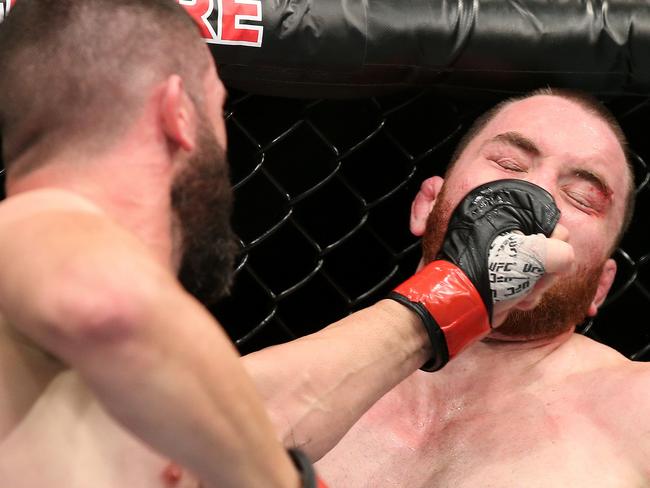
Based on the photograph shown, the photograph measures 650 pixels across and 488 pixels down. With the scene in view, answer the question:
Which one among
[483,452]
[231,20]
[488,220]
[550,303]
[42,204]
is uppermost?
[42,204]

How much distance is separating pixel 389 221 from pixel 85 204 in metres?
0.95

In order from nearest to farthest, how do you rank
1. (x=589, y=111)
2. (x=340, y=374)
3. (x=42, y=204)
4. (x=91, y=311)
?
(x=91, y=311), (x=42, y=204), (x=340, y=374), (x=589, y=111)

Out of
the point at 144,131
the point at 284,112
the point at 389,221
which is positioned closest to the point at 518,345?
the point at 389,221

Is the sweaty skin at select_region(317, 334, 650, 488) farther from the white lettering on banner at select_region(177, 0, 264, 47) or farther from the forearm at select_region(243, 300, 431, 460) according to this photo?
the white lettering on banner at select_region(177, 0, 264, 47)

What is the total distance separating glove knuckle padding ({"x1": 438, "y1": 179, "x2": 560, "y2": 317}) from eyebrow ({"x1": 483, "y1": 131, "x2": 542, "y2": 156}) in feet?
0.38

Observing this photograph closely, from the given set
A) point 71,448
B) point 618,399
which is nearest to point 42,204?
point 71,448

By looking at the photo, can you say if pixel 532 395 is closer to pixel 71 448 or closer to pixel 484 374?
pixel 484 374

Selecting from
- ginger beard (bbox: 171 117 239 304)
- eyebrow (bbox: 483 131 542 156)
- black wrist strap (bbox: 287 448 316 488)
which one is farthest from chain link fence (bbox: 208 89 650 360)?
black wrist strap (bbox: 287 448 316 488)

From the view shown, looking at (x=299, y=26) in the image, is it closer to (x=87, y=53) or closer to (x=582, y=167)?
(x=582, y=167)

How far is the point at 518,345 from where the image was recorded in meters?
1.51

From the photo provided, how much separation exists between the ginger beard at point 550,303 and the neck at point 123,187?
573 mm

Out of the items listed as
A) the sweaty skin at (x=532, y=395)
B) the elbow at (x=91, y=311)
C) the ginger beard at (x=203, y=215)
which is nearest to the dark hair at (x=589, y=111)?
the sweaty skin at (x=532, y=395)

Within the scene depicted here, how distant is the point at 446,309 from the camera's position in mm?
1306

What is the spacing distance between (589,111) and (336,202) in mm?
434
